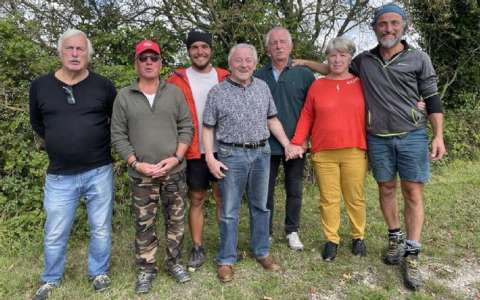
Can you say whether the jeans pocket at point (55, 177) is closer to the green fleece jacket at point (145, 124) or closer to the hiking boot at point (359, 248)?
the green fleece jacket at point (145, 124)

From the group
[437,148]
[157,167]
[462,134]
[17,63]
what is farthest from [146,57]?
[462,134]

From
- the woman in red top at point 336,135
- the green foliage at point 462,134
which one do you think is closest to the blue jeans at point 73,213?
the woman in red top at point 336,135

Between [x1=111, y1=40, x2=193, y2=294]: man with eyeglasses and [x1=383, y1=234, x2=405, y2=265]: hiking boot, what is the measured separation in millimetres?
1979

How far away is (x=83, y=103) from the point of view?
9.78 ft

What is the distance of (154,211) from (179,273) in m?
0.61

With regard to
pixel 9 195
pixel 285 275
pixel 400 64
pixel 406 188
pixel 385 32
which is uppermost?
pixel 385 32

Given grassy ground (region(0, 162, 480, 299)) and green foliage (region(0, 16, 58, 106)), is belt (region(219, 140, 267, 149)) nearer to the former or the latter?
grassy ground (region(0, 162, 480, 299))

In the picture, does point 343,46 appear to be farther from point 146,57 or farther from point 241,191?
point 146,57

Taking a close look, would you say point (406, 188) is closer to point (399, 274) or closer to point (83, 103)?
point (399, 274)

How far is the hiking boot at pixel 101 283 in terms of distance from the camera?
10.7 feet

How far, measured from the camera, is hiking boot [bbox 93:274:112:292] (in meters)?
3.27

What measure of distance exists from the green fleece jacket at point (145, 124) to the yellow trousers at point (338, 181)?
1418mm

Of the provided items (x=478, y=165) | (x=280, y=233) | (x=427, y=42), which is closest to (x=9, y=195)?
(x=280, y=233)

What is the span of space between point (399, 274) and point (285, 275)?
1015mm
